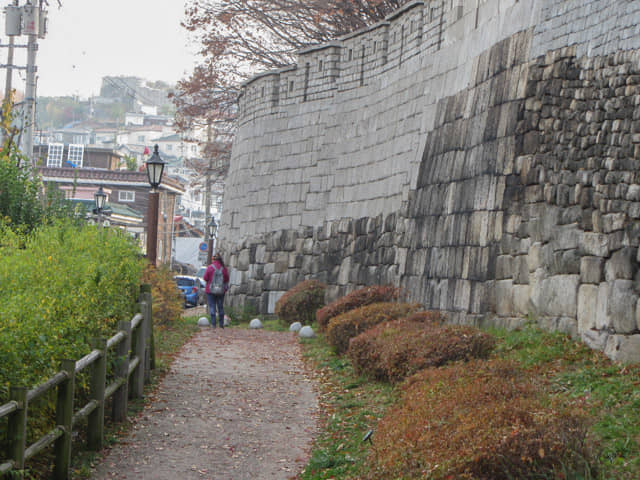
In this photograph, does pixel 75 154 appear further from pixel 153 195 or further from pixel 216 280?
pixel 153 195

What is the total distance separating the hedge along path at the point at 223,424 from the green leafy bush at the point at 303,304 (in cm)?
482

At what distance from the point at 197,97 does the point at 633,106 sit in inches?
903

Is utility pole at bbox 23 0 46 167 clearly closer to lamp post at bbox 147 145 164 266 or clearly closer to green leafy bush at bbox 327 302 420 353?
lamp post at bbox 147 145 164 266

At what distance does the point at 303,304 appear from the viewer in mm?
17312

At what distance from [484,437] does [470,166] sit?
7.12 m

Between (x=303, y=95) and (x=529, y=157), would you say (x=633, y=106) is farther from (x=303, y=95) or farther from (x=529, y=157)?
(x=303, y=95)

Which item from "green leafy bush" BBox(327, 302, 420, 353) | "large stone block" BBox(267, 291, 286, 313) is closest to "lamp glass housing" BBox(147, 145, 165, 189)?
"green leafy bush" BBox(327, 302, 420, 353)

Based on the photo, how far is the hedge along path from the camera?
21.4 feet

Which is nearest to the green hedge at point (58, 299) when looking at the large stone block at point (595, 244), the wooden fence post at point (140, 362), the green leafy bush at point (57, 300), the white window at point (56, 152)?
the green leafy bush at point (57, 300)

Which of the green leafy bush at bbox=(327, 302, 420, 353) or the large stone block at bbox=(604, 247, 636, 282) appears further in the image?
the green leafy bush at bbox=(327, 302, 420, 353)

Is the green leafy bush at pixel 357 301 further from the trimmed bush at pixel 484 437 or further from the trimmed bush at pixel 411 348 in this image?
the trimmed bush at pixel 484 437

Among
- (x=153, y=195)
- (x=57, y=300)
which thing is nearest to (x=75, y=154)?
(x=153, y=195)

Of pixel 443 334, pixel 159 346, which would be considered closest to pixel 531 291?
pixel 443 334

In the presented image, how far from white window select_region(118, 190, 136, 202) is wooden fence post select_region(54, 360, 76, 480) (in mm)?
41461
